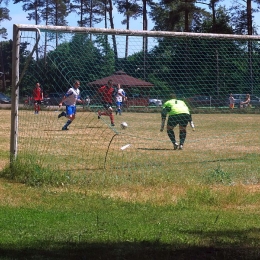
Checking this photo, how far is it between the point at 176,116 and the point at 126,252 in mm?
8468

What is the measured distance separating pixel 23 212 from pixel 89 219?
90 centimetres

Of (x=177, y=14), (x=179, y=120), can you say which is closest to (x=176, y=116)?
(x=179, y=120)

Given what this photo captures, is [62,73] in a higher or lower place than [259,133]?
higher

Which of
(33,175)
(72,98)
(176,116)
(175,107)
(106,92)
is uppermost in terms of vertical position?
(106,92)

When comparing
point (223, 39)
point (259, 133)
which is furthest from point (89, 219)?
point (259, 133)

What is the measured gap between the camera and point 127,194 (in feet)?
33.7

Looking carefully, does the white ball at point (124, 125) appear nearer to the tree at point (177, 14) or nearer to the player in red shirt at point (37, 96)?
the player in red shirt at point (37, 96)

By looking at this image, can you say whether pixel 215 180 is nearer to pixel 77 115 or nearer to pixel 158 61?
pixel 158 61

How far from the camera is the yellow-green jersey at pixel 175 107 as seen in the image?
13.5 m

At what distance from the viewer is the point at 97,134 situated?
1455 centimetres

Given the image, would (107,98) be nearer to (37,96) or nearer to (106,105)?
(106,105)

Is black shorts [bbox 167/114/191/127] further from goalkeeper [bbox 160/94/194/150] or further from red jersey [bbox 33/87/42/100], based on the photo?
red jersey [bbox 33/87/42/100]

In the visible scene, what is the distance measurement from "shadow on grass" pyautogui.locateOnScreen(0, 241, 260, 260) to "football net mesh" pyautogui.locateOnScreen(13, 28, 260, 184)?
4.30 m

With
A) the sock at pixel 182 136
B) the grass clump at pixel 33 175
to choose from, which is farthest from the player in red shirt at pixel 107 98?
the sock at pixel 182 136
